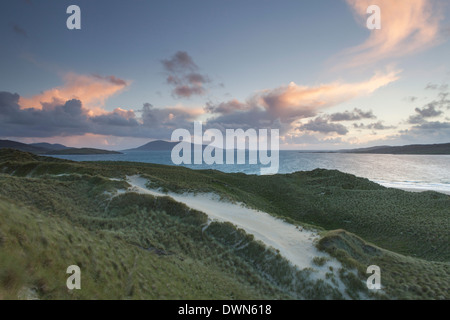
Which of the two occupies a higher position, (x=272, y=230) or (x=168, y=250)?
(x=168, y=250)

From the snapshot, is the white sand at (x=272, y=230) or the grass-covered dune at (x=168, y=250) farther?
the white sand at (x=272, y=230)

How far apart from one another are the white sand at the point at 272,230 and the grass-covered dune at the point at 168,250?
98cm

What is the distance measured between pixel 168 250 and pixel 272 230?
10002 mm

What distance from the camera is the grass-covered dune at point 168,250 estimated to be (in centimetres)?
785

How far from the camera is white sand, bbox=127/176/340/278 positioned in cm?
1423

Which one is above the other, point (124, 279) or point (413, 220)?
point (124, 279)

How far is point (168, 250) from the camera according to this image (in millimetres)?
13836

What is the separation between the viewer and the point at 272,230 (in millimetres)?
19156

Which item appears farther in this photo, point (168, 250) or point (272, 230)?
point (272, 230)

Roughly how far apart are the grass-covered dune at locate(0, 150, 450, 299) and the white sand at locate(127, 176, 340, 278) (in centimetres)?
98
